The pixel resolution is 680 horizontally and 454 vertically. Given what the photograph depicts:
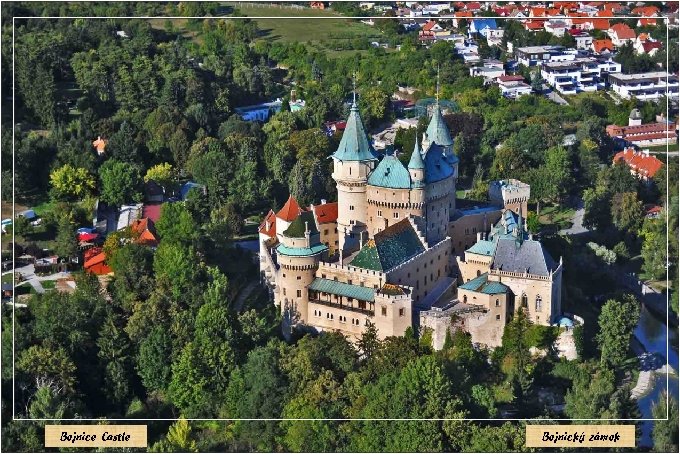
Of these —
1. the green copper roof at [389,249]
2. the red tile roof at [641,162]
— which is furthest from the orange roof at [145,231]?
the red tile roof at [641,162]

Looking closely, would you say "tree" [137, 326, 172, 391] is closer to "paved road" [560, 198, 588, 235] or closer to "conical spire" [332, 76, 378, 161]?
"conical spire" [332, 76, 378, 161]

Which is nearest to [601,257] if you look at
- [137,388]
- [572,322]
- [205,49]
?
[572,322]

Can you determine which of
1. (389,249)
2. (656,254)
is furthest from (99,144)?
(656,254)

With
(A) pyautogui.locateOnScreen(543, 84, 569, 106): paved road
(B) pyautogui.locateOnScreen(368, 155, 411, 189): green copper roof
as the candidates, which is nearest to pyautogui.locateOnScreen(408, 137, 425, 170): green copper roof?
(B) pyautogui.locateOnScreen(368, 155, 411, 189): green copper roof

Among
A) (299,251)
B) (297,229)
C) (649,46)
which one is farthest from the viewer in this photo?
(649,46)

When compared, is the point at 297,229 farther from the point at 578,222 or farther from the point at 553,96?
the point at 553,96

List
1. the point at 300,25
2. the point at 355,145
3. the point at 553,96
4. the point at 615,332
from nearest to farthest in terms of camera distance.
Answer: the point at 615,332 < the point at 355,145 < the point at 553,96 < the point at 300,25

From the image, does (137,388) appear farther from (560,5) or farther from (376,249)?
(560,5)
